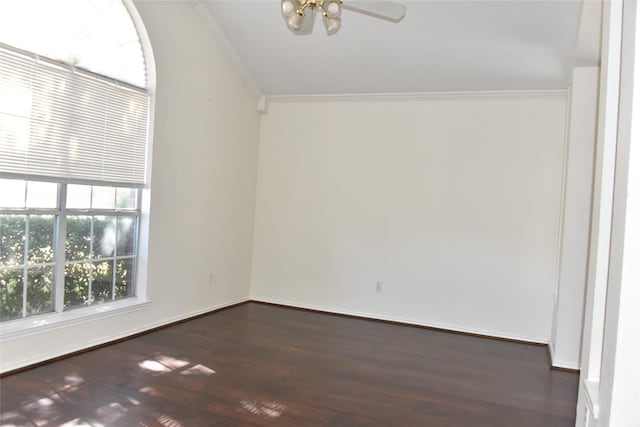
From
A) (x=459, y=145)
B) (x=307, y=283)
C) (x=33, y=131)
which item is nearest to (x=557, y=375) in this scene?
(x=459, y=145)

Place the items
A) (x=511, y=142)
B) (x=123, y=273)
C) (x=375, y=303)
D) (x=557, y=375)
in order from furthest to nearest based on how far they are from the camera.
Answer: (x=375, y=303) < (x=511, y=142) < (x=123, y=273) < (x=557, y=375)

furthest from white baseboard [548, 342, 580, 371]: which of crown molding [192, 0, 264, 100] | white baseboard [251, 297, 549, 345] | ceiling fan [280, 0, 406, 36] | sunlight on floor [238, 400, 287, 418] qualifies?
crown molding [192, 0, 264, 100]

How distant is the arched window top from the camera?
10.4 ft

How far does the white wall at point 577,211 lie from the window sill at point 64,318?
3.71 metres

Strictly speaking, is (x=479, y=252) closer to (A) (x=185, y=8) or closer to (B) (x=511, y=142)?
(B) (x=511, y=142)

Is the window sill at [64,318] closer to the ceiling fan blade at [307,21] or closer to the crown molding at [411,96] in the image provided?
the ceiling fan blade at [307,21]

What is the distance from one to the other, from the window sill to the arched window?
0.22ft

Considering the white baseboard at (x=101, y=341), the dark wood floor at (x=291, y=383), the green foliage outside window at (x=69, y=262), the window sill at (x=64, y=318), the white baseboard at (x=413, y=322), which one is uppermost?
the green foliage outside window at (x=69, y=262)

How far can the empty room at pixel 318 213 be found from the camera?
2824mm

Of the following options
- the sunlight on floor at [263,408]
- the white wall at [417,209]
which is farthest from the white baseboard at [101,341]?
the sunlight on floor at [263,408]

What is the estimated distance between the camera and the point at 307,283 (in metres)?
5.81

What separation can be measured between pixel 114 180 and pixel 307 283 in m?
2.67

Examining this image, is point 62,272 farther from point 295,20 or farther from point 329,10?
point 329,10

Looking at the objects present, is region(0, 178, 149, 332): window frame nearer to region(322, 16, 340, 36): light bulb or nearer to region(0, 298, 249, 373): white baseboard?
region(0, 298, 249, 373): white baseboard
